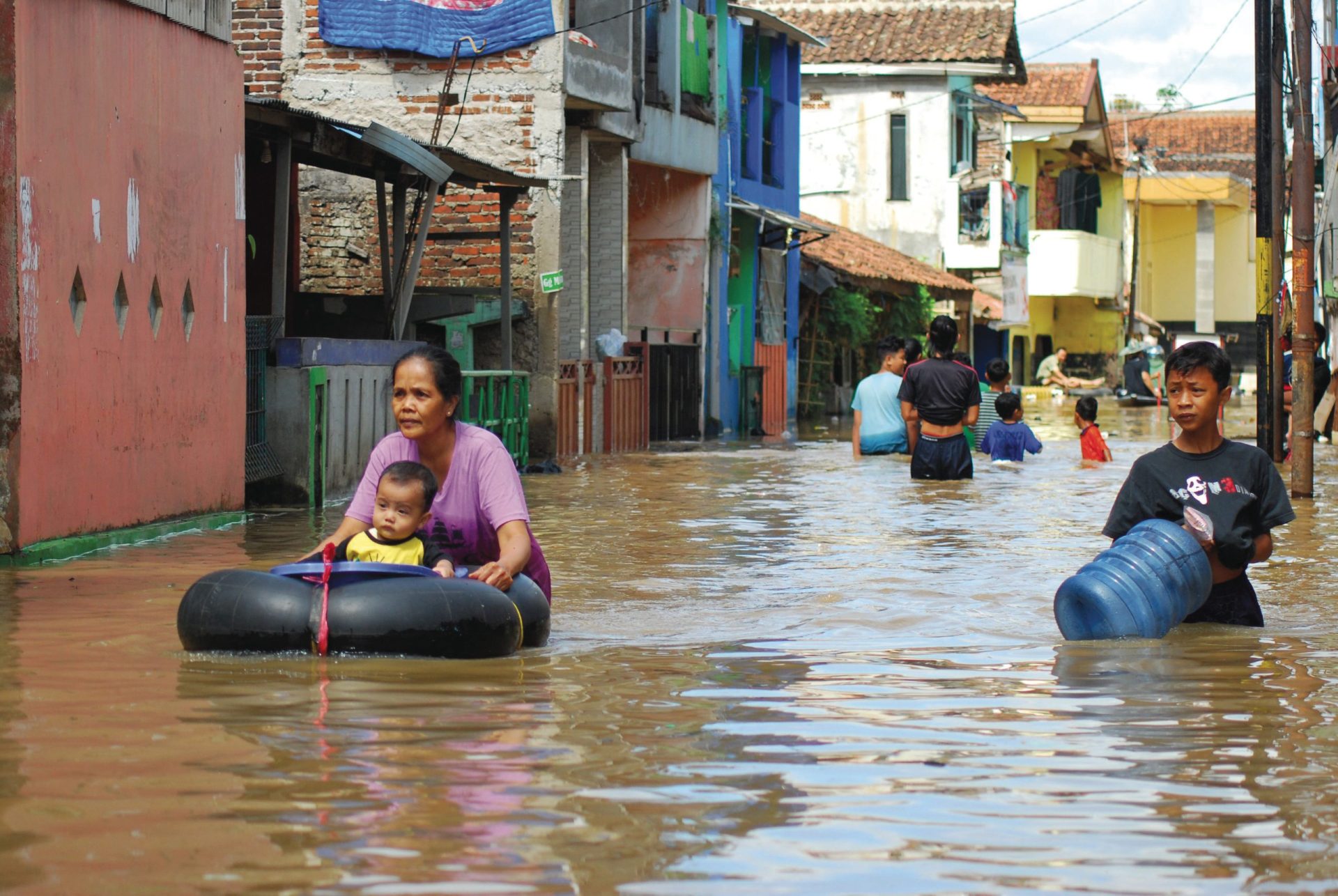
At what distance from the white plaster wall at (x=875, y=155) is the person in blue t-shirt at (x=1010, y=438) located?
73.2 ft

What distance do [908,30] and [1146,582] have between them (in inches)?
1407

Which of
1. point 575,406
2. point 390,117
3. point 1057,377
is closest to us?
point 390,117

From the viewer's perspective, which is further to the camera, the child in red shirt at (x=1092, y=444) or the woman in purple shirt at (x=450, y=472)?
the child in red shirt at (x=1092, y=444)

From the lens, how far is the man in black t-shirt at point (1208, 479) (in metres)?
7.34

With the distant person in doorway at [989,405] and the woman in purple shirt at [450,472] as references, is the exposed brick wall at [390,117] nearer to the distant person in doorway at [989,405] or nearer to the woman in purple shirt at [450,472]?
the distant person in doorway at [989,405]

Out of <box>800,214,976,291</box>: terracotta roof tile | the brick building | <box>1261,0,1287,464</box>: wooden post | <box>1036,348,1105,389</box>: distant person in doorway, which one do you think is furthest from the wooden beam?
<box>1036,348,1105,389</box>: distant person in doorway

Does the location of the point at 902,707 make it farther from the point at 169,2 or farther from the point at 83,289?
the point at 169,2

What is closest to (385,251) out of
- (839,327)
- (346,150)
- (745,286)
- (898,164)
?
(346,150)

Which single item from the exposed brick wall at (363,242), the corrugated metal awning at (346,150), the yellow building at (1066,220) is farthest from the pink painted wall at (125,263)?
the yellow building at (1066,220)

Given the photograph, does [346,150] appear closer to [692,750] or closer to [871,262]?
[692,750]

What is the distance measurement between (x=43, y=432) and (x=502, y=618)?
4.41 metres

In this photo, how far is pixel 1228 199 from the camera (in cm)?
6134

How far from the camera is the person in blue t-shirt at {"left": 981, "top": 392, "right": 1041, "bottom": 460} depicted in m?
19.2

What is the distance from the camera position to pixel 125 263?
457 inches
